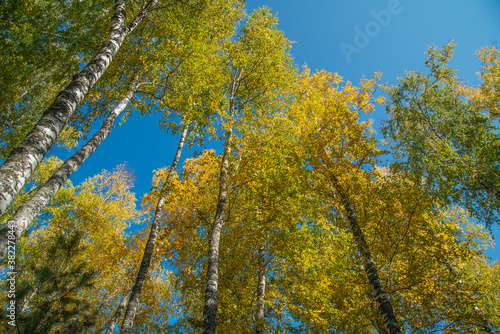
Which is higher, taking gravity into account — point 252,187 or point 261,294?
point 252,187

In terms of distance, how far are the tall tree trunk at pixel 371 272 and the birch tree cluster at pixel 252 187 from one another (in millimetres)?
30

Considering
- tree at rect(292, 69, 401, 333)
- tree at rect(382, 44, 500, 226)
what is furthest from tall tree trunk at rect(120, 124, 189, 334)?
tree at rect(382, 44, 500, 226)

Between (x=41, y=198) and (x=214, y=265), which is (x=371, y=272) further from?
(x=41, y=198)

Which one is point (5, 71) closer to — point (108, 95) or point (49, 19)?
point (49, 19)

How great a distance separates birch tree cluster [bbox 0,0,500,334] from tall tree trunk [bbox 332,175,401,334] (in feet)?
0.10

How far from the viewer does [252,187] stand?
21.7ft

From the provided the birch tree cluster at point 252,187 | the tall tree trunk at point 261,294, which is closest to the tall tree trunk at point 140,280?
the birch tree cluster at point 252,187

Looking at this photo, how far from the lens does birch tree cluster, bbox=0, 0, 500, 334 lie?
226 inches

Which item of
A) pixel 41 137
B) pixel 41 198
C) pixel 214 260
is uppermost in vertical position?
pixel 214 260

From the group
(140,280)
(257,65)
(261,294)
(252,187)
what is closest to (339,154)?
(252,187)

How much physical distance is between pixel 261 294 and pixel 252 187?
13.5ft

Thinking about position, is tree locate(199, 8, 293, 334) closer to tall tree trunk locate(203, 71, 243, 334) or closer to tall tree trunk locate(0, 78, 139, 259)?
tall tree trunk locate(203, 71, 243, 334)

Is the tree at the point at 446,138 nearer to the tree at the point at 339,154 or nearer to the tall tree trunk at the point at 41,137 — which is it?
the tree at the point at 339,154

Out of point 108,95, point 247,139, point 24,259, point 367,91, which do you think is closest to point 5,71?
point 108,95
